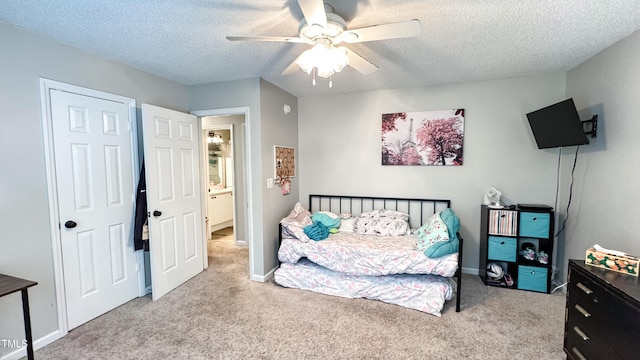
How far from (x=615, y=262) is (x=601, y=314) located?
38 cm

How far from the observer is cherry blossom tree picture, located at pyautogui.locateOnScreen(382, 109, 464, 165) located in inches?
132

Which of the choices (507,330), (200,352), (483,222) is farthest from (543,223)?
(200,352)

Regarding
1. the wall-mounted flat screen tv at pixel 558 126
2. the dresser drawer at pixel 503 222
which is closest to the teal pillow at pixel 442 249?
the dresser drawer at pixel 503 222

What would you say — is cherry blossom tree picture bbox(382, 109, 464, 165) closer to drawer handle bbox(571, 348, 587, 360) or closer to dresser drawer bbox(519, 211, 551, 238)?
dresser drawer bbox(519, 211, 551, 238)

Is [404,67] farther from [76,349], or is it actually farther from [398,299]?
[76,349]

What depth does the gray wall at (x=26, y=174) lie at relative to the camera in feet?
6.22

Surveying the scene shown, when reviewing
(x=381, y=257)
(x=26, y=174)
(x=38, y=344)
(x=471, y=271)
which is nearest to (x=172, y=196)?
(x=26, y=174)

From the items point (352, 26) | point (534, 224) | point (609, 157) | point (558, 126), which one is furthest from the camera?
point (534, 224)

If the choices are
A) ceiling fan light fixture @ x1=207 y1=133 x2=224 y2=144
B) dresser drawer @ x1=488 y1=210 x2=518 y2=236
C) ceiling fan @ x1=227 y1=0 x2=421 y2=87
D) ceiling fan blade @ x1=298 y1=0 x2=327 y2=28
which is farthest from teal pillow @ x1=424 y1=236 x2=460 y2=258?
ceiling fan light fixture @ x1=207 y1=133 x2=224 y2=144

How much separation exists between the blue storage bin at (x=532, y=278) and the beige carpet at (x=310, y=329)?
0.09 meters

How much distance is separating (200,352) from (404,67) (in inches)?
124

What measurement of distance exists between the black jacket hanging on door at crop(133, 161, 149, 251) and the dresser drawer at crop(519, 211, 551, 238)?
402 centimetres

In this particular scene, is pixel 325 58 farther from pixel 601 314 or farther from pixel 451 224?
pixel 601 314

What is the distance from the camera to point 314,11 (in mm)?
1409
